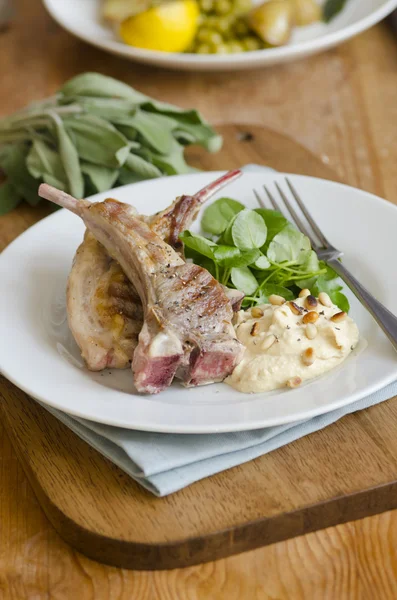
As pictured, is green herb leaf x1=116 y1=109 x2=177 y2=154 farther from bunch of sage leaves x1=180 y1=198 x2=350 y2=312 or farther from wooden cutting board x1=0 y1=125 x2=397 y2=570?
wooden cutting board x1=0 y1=125 x2=397 y2=570

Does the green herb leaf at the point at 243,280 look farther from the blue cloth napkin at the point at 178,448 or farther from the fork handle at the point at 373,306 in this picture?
the blue cloth napkin at the point at 178,448

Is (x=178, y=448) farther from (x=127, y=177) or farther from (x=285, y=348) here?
(x=127, y=177)

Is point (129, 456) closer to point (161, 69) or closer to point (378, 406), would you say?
point (378, 406)

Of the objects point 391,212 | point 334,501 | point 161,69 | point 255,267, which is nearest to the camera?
point 334,501

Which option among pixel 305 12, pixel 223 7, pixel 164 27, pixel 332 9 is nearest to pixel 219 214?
pixel 164 27

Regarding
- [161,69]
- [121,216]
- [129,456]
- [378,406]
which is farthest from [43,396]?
[161,69]

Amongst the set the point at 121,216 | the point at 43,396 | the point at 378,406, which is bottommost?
the point at 378,406

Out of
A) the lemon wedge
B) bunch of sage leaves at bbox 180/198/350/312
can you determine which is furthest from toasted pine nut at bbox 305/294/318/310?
the lemon wedge

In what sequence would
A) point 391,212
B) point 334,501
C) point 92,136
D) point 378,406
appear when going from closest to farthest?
1. point 334,501
2. point 378,406
3. point 391,212
4. point 92,136

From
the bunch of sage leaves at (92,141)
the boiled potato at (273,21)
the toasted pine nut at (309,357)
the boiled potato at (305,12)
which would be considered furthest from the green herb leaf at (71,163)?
the boiled potato at (305,12)
